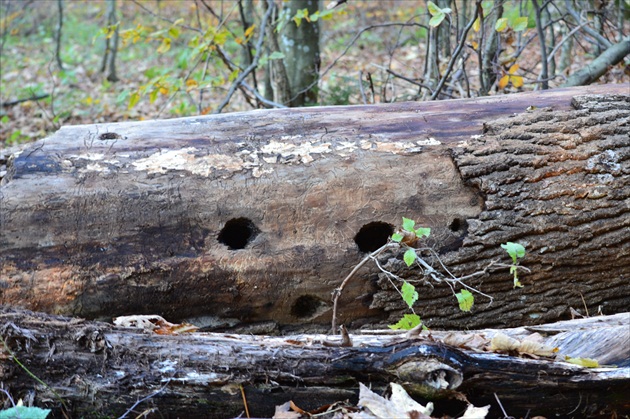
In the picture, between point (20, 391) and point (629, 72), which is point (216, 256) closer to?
point (20, 391)

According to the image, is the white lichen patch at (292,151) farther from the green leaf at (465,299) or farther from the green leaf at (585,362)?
the green leaf at (585,362)

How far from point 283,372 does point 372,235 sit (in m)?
1.29

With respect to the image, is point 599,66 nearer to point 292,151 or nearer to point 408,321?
point 292,151

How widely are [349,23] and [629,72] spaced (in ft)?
30.5

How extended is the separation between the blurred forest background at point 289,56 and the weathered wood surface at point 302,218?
1.30 m

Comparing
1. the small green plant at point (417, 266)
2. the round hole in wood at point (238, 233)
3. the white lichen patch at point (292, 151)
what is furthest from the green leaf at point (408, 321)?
the white lichen patch at point (292, 151)

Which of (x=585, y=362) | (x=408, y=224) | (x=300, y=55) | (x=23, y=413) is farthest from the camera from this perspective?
(x=300, y=55)

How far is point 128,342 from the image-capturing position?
2.22 metres

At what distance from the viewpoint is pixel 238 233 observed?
3.17 meters

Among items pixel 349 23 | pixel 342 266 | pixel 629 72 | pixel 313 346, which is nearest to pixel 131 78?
pixel 349 23

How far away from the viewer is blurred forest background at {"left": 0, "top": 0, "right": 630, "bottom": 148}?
554 centimetres

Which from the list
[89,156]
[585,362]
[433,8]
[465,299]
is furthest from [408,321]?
[433,8]

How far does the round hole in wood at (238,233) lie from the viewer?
309 centimetres

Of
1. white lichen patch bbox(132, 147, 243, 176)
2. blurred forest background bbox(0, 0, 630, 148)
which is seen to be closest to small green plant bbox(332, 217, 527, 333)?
white lichen patch bbox(132, 147, 243, 176)
